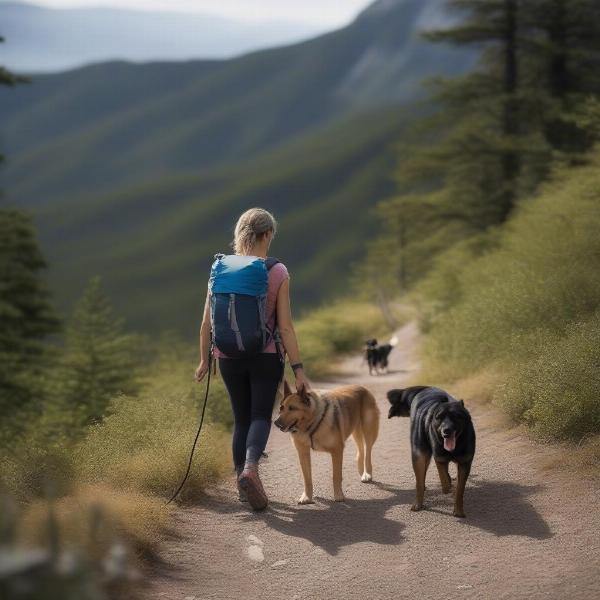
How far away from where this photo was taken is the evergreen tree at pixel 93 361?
23000mm

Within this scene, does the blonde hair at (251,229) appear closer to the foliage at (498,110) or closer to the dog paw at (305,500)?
the dog paw at (305,500)

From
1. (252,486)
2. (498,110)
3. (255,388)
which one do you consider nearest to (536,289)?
(255,388)

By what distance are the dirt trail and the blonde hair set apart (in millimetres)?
2207

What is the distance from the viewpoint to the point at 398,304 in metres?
44.0

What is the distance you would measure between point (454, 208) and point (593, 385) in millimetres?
19303

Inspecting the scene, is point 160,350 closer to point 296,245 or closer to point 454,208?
point 454,208

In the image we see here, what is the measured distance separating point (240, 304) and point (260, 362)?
20.7 inches

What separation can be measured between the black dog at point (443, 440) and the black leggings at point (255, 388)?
1.20 meters

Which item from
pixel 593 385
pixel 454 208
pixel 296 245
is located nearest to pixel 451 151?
pixel 454 208

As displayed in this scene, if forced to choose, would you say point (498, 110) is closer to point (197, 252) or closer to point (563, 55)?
point (563, 55)

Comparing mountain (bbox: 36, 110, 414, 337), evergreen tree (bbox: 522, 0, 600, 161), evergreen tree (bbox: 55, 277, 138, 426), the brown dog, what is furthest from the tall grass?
mountain (bbox: 36, 110, 414, 337)

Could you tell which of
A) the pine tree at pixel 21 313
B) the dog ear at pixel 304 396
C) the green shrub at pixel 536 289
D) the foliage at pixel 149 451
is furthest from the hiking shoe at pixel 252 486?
the pine tree at pixel 21 313

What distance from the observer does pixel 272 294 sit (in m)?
6.42

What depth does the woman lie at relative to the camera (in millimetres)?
6375
